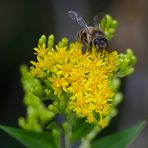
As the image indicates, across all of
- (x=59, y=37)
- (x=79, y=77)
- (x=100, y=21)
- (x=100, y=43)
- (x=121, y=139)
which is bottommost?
(x=121, y=139)

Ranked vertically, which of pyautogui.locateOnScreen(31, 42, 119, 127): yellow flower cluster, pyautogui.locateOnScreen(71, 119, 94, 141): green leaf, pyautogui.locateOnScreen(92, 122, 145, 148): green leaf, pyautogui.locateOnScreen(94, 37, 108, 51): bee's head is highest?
pyautogui.locateOnScreen(94, 37, 108, 51): bee's head

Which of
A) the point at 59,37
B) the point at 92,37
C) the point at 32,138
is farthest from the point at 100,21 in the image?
the point at 59,37

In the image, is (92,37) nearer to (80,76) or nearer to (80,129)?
(80,76)

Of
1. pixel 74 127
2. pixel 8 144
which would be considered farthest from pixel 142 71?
pixel 74 127

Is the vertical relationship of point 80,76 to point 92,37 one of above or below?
below

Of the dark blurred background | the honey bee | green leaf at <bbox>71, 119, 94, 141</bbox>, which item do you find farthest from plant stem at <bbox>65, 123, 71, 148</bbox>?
the dark blurred background

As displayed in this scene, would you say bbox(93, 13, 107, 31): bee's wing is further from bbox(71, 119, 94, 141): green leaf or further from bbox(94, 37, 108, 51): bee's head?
bbox(71, 119, 94, 141): green leaf

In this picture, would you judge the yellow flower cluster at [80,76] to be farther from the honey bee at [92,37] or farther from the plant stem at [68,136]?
the plant stem at [68,136]
